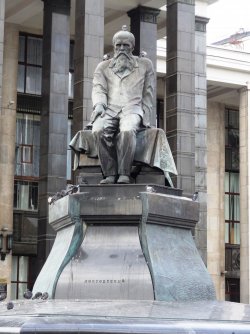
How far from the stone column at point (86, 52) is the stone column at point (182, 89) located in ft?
11.0

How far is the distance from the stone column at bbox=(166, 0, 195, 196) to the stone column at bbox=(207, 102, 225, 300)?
13.4m

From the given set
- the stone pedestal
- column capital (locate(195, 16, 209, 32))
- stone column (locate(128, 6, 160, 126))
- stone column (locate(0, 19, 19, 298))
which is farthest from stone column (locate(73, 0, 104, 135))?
the stone pedestal

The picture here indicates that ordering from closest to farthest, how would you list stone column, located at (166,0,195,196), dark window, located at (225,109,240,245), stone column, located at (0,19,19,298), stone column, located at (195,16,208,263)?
1. stone column, located at (166,0,195,196)
2. stone column, located at (195,16,208,263)
3. stone column, located at (0,19,19,298)
4. dark window, located at (225,109,240,245)

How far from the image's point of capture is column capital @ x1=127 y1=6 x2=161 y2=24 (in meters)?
39.8

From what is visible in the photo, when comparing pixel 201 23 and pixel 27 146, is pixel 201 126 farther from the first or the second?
pixel 27 146

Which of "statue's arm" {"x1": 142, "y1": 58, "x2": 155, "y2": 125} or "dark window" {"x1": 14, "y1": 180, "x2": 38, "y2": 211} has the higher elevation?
"statue's arm" {"x1": 142, "y1": 58, "x2": 155, "y2": 125}

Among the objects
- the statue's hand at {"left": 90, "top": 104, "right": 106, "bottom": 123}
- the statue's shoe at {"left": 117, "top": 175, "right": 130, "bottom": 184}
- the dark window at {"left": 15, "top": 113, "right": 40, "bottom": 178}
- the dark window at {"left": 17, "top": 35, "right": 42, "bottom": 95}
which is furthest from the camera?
the dark window at {"left": 17, "top": 35, "right": 42, "bottom": 95}

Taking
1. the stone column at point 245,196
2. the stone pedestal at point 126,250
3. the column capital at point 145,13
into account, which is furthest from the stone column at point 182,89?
the stone pedestal at point 126,250

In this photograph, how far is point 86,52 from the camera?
34562 millimetres

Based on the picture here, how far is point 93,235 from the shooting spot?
531 inches

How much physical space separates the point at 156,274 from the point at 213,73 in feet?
116

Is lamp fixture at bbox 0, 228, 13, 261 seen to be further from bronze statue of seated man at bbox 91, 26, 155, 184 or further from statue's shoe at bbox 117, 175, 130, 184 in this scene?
statue's shoe at bbox 117, 175, 130, 184

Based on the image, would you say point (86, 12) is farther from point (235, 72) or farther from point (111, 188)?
point (111, 188)

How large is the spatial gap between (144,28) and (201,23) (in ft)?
7.96
